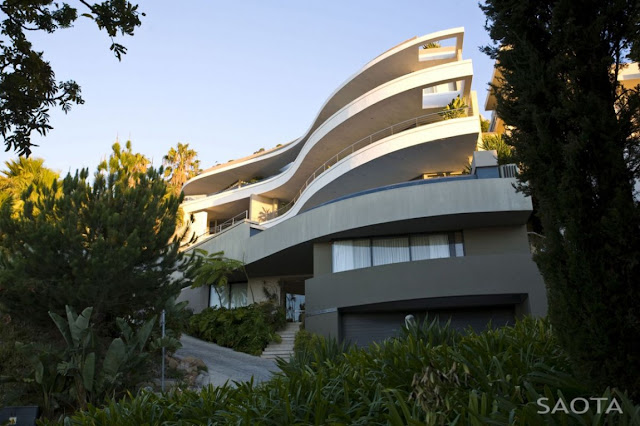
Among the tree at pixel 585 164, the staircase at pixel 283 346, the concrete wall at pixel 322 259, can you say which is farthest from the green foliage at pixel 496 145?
the tree at pixel 585 164

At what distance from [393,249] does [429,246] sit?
1486 mm

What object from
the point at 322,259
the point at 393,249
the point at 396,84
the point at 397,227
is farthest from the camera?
the point at 396,84

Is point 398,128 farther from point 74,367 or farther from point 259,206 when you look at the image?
point 74,367

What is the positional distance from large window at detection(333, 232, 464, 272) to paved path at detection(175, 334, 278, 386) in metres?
5.17

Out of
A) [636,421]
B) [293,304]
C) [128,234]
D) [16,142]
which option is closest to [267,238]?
[293,304]

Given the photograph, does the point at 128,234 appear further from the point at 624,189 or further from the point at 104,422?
the point at 624,189

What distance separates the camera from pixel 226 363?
20000mm

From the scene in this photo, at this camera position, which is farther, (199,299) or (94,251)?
(199,299)

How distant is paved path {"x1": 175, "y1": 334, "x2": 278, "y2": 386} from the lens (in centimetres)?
1788

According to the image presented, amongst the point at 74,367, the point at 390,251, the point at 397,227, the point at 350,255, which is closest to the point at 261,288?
the point at 350,255

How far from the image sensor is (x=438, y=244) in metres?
21.8

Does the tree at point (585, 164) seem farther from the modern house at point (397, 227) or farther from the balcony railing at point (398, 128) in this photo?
the balcony railing at point (398, 128)

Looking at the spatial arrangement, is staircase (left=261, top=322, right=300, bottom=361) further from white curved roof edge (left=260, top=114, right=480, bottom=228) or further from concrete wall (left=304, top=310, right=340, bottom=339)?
white curved roof edge (left=260, top=114, right=480, bottom=228)

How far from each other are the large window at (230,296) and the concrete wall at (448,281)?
377 inches
